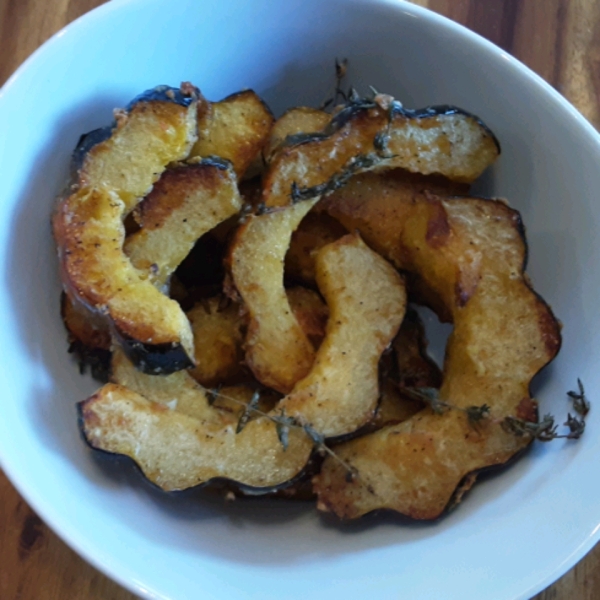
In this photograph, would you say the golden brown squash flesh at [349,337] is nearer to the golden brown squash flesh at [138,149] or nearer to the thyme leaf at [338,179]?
the thyme leaf at [338,179]

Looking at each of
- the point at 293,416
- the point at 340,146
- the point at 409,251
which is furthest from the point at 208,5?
the point at 293,416

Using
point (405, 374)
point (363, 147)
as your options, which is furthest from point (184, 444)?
point (363, 147)

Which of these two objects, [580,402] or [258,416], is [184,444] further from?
[580,402]

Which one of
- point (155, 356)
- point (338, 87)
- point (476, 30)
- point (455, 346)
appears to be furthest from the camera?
point (476, 30)

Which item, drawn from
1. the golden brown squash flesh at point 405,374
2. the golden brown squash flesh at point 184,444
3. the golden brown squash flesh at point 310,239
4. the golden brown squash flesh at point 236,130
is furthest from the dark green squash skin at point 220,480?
the golden brown squash flesh at point 236,130

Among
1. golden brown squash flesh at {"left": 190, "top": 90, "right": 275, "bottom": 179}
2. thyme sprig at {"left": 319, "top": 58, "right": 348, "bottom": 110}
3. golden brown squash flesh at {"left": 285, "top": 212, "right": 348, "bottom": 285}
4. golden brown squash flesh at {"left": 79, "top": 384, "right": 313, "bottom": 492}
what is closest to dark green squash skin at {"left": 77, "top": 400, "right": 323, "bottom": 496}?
golden brown squash flesh at {"left": 79, "top": 384, "right": 313, "bottom": 492}

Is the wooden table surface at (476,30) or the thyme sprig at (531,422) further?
the wooden table surface at (476,30)

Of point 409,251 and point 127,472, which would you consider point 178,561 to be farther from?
point 409,251
